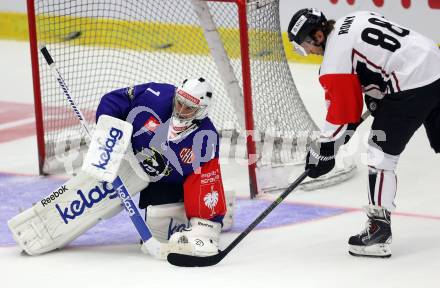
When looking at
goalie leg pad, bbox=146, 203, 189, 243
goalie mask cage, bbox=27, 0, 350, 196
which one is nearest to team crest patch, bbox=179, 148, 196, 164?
goalie leg pad, bbox=146, 203, 189, 243

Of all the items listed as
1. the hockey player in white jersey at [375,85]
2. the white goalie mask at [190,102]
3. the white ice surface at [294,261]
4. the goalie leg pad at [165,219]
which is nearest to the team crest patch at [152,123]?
the white goalie mask at [190,102]

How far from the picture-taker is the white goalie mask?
432 cm

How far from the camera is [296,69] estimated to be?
26.9 ft

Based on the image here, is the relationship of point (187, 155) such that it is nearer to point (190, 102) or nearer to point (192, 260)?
point (190, 102)

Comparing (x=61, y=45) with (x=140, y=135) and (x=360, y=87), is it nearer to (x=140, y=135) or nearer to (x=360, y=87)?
(x=140, y=135)

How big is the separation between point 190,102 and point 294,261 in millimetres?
799

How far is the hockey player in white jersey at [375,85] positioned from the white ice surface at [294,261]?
0.20 m

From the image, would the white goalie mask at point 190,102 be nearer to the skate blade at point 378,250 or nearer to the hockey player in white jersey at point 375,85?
the hockey player in white jersey at point 375,85

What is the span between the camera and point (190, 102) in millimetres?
4324

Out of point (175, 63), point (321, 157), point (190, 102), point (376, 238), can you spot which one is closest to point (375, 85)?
point (321, 157)

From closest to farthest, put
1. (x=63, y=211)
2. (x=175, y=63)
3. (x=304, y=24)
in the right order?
(x=304, y=24) < (x=63, y=211) < (x=175, y=63)

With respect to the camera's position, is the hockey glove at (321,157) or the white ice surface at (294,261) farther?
the hockey glove at (321,157)

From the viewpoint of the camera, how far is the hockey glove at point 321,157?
4.36 metres

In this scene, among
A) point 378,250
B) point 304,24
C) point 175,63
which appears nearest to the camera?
point 304,24
